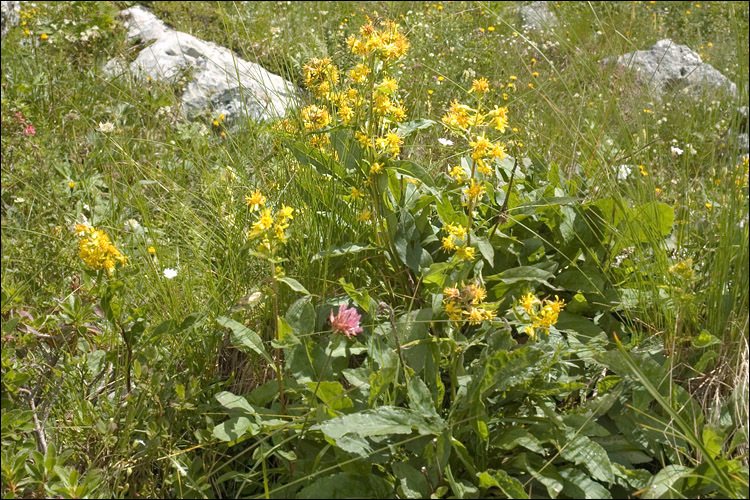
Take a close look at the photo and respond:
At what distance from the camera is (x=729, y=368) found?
5.30ft

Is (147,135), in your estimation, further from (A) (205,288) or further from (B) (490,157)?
(B) (490,157)

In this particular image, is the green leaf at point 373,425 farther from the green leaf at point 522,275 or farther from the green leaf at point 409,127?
the green leaf at point 409,127

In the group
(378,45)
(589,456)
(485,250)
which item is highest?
(378,45)

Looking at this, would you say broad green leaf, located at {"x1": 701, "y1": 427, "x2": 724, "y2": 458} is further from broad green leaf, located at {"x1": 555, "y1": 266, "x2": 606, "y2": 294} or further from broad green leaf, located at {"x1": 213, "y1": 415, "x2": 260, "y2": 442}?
broad green leaf, located at {"x1": 213, "y1": 415, "x2": 260, "y2": 442}

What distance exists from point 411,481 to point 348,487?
126 millimetres

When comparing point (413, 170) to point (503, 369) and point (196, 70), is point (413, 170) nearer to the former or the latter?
point (503, 369)

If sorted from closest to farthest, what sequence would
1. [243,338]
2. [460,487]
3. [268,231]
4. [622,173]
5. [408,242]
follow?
[460,487] < [268,231] < [243,338] < [408,242] < [622,173]

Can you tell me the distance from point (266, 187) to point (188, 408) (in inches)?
32.7

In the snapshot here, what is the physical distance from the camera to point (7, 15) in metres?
4.58

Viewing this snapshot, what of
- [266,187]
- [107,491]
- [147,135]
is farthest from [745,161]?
[147,135]

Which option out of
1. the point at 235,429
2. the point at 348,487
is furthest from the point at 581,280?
the point at 235,429

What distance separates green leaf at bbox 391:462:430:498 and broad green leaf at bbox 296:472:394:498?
39 millimetres

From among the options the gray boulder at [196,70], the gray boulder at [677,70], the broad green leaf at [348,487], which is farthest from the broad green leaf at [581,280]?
the gray boulder at [677,70]

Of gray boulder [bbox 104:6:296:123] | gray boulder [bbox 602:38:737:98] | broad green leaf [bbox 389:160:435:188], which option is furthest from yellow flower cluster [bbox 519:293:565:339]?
gray boulder [bbox 602:38:737:98]
